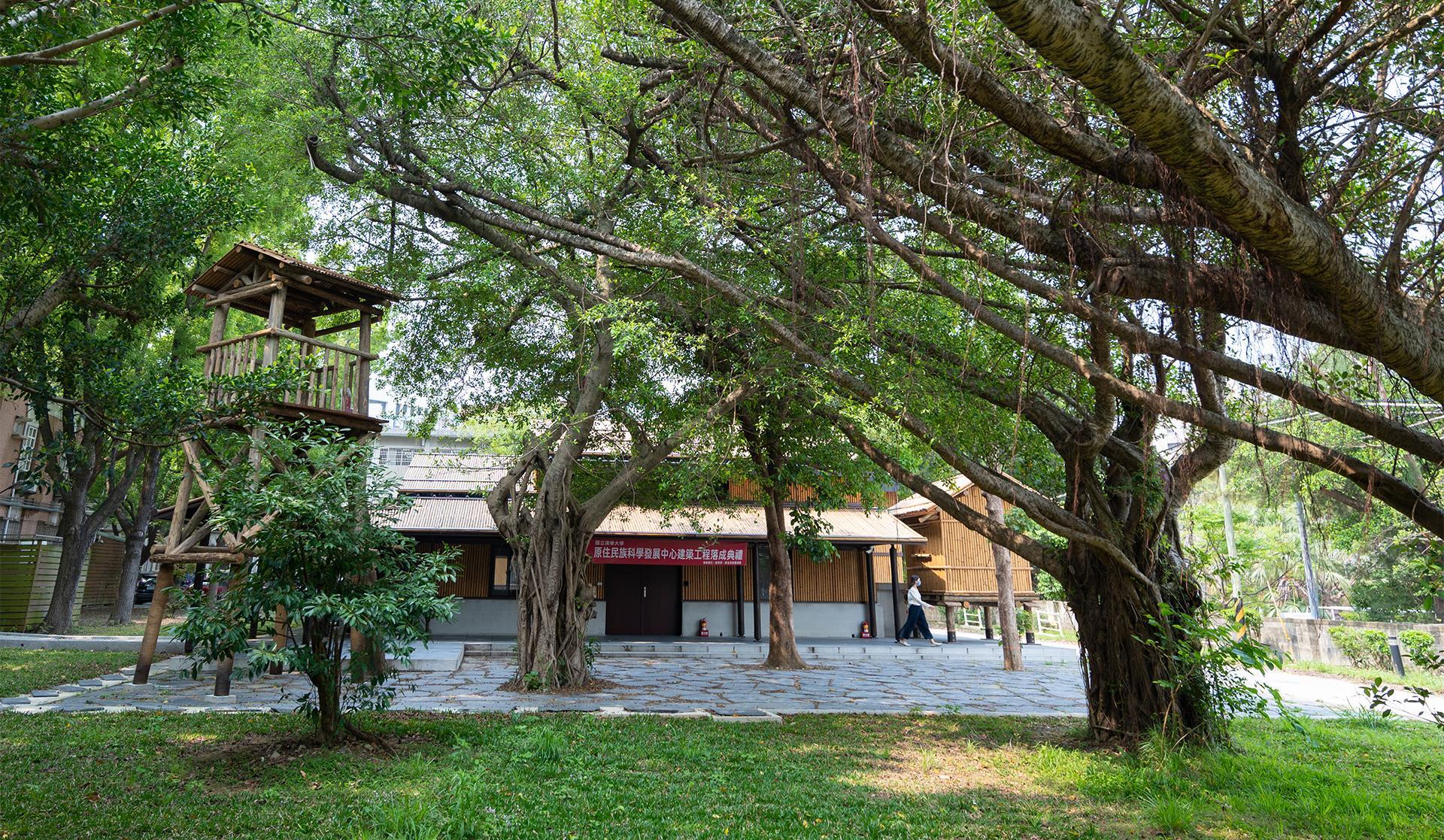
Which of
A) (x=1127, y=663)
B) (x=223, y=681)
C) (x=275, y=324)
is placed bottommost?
(x=223, y=681)

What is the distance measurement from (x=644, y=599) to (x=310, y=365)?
47.4ft

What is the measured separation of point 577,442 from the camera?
12164mm

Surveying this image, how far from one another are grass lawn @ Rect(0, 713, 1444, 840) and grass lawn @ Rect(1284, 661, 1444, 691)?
27.6 ft

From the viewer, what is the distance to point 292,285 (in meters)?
11.0

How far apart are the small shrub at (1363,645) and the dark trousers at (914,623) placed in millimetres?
9509

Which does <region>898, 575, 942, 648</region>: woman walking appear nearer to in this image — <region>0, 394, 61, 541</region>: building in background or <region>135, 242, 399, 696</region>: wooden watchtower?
<region>135, 242, 399, 696</region>: wooden watchtower

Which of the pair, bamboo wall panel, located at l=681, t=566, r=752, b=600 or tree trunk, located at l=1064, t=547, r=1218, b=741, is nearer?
tree trunk, located at l=1064, t=547, r=1218, b=741

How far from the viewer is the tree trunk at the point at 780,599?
51.7 feet

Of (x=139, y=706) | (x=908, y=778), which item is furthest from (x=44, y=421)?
(x=908, y=778)

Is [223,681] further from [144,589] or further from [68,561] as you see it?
[144,589]

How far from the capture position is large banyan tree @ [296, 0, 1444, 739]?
429 cm

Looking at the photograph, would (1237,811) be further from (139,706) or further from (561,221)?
(139,706)

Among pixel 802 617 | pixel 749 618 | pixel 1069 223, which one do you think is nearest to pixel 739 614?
pixel 749 618

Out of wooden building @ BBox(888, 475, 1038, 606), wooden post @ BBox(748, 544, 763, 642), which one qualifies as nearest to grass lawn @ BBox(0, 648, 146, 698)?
wooden post @ BBox(748, 544, 763, 642)
